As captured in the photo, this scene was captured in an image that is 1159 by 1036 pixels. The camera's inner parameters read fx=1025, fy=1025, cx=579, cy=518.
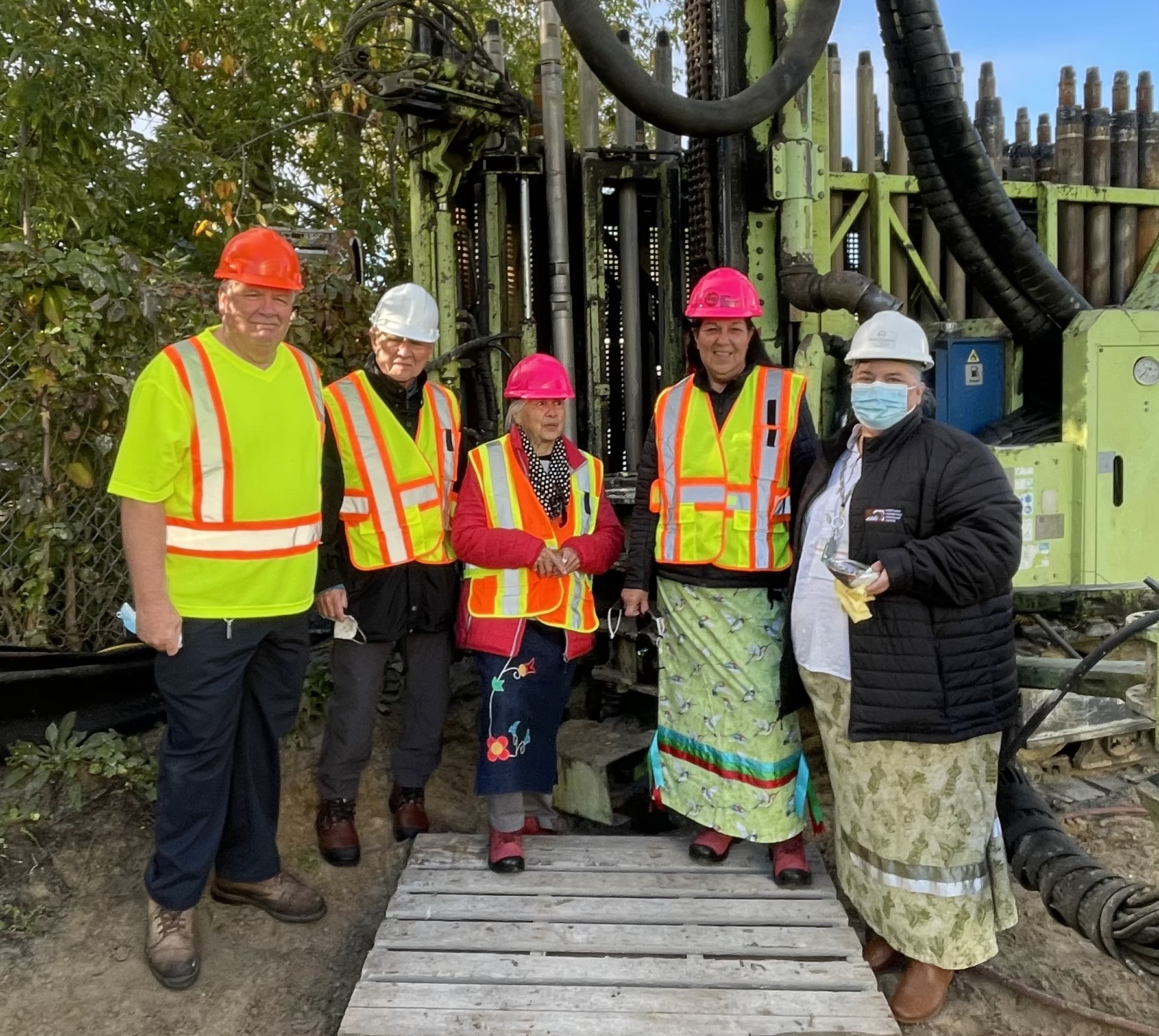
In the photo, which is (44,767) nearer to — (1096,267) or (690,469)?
(690,469)

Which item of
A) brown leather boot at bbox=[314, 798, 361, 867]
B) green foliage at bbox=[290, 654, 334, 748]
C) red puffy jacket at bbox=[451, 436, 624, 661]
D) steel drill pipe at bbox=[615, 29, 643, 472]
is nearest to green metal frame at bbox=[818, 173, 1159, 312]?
steel drill pipe at bbox=[615, 29, 643, 472]

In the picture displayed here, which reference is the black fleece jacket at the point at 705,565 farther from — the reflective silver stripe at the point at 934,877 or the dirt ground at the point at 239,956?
the dirt ground at the point at 239,956

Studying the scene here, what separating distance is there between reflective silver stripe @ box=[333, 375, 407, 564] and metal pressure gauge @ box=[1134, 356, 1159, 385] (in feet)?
9.93

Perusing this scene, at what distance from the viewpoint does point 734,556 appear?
3156 mm

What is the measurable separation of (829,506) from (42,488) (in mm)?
2883

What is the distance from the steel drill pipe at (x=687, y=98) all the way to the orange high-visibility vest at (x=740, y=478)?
0.89 meters

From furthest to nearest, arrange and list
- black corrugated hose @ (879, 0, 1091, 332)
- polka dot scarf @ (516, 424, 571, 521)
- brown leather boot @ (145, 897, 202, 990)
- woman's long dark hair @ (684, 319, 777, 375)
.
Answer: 1. black corrugated hose @ (879, 0, 1091, 332)
2. polka dot scarf @ (516, 424, 571, 521)
3. woman's long dark hair @ (684, 319, 777, 375)
4. brown leather boot @ (145, 897, 202, 990)

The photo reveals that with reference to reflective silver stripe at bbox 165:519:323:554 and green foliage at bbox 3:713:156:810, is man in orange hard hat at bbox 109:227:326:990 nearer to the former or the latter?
reflective silver stripe at bbox 165:519:323:554

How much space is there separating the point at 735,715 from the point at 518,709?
71cm

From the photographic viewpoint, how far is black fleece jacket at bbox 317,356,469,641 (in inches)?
129

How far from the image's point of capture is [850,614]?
262 centimetres

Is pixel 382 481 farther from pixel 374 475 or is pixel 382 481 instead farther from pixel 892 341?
pixel 892 341

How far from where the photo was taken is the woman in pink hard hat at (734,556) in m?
3.15

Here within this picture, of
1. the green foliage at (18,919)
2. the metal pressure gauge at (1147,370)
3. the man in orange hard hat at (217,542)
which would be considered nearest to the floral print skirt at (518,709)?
the man in orange hard hat at (217,542)
